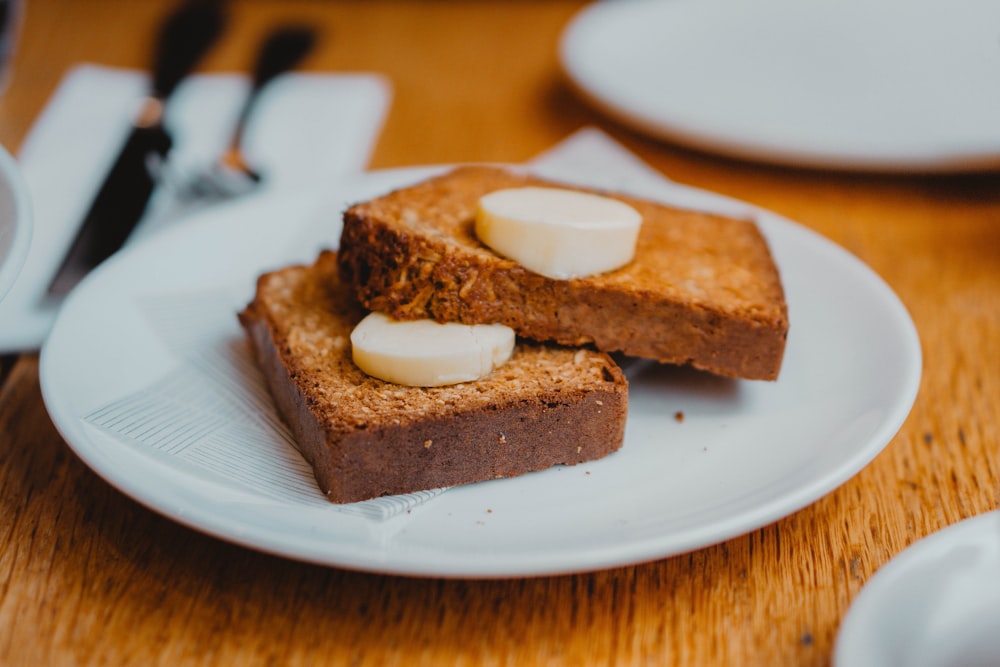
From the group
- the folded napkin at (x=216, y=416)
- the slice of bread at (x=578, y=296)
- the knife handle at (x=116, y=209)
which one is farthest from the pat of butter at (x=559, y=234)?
the knife handle at (x=116, y=209)

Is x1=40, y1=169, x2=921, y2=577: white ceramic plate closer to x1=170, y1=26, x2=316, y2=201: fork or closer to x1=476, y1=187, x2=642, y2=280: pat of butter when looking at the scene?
x1=476, y1=187, x2=642, y2=280: pat of butter

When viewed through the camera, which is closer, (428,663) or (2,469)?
(428,663)

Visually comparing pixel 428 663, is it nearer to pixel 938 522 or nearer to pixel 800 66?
pixel 938 522

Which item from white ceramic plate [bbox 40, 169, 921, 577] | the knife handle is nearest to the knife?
the knife handle

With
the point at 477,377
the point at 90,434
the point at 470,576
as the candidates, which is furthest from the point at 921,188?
the point at 90,434

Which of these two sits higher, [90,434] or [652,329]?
[90,434]

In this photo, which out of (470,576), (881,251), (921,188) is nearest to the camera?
(470,576)

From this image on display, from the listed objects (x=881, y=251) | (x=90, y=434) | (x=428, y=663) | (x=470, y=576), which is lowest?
(x=881, y=251)
